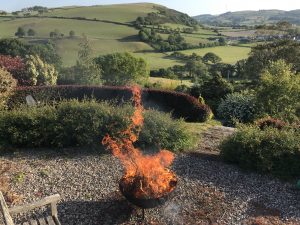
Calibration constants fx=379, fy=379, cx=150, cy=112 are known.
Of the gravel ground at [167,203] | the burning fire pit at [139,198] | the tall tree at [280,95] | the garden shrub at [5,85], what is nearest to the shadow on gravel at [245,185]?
the gravel ground at [167,203]

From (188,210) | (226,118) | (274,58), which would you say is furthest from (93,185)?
(274,58)

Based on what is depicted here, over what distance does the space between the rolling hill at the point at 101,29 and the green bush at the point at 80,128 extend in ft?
129

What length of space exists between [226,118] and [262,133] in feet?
37.3

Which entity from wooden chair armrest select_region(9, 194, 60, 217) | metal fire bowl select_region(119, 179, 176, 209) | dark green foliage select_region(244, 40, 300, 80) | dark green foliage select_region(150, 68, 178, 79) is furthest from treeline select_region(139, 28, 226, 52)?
wooden chair armrest select_region(9, 194, 60, 217)

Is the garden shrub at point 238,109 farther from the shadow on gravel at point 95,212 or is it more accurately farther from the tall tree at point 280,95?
the shadow on gravel at point 95,212

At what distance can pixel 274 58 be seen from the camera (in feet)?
148

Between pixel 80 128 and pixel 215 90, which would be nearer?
pixel 80 128

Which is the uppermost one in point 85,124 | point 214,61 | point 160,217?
point 85,124

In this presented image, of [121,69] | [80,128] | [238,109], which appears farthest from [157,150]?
[121,69]

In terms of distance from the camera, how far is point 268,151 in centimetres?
1003

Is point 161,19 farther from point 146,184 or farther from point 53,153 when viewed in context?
point 146,184

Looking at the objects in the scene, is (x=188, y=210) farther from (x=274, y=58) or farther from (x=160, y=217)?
(x=274, y=58)

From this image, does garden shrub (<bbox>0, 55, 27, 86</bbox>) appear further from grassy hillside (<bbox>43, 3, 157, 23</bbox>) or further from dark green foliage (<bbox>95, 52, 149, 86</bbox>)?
grassy hillside (<bbox>43, 3, 157, 23</bbox>)

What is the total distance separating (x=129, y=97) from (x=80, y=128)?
926cm
